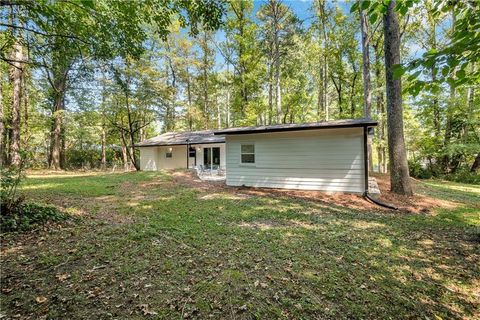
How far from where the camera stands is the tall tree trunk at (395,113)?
7727 millimetres

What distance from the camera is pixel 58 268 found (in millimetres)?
3084

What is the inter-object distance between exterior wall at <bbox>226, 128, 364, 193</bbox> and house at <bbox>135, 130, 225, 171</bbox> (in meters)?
6.68

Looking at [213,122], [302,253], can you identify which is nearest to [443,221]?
[302,253]

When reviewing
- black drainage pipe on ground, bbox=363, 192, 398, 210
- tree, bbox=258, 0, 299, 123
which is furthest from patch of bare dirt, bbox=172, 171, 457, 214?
tree, bbox=258, 0, 299, 123

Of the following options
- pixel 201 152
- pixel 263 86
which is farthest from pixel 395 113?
pixel 263 86

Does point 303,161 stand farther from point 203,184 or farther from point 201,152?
point 201,152

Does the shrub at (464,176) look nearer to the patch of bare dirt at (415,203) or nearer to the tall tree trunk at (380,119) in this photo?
the tall tree trunk at (380,119)

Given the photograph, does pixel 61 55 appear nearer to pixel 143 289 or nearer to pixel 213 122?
pixel 143 289

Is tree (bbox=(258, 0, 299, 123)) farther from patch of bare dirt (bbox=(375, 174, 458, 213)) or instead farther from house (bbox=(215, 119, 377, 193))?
patch of bare dirt (bbox=(375, 174, 458, 213))

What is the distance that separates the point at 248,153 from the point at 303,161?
2.54 metres

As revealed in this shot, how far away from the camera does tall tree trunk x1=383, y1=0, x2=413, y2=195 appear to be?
7.73 meters

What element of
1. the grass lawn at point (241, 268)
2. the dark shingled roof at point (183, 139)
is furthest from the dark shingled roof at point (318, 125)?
the dark shingled roof at point (183, 139)

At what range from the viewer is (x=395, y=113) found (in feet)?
25.6

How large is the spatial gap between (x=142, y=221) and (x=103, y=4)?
4.76 metres
